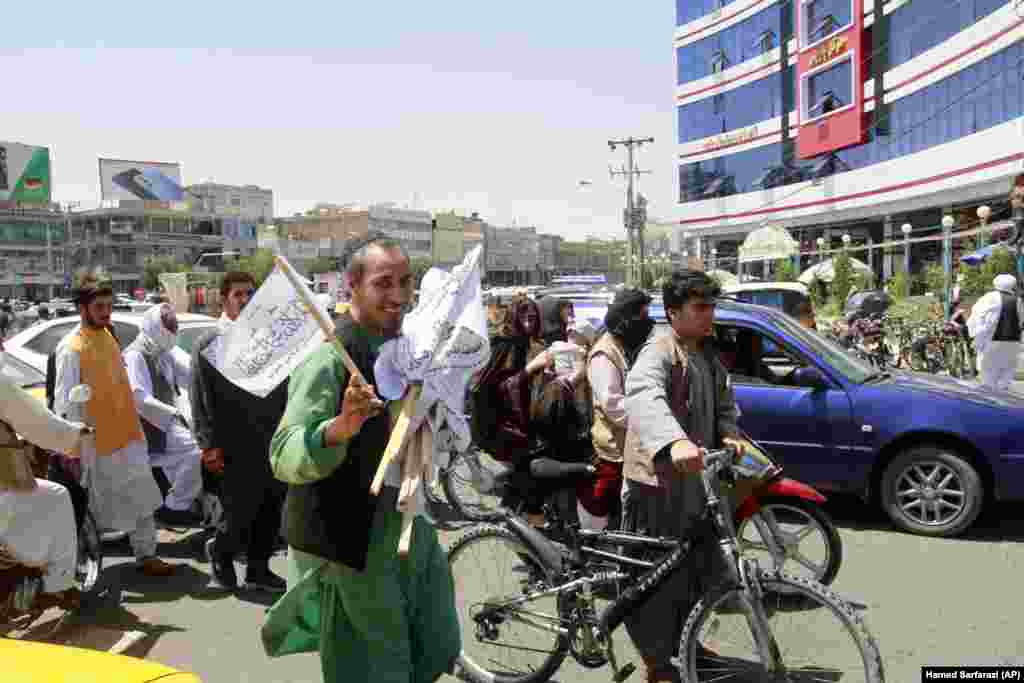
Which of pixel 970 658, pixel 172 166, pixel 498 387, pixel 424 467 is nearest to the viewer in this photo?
pixel 424 467

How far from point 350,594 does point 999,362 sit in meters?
10.8

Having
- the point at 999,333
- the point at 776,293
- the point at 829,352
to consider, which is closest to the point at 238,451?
the point at 829,352

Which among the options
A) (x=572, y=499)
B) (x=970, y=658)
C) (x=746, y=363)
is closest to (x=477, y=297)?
(x=572, y=499)

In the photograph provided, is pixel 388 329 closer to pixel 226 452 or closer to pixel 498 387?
pixel 498 387

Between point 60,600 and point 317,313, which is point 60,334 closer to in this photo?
point 60,600

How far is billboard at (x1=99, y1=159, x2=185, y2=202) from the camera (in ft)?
262

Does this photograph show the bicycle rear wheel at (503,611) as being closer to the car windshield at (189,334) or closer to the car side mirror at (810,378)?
the car side mirror at (810,378)

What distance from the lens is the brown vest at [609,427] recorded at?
4.72m

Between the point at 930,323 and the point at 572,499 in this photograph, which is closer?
the point at 572,499

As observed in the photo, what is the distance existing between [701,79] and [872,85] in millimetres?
15799

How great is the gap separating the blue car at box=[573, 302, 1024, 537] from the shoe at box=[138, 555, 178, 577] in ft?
13.3

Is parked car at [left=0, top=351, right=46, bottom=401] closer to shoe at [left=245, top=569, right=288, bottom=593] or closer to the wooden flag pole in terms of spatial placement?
shoe at [left=245, top=569, right=288, bottom=593]

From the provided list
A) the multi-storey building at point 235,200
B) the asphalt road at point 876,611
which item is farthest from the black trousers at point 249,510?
the multi-storey building at point 235,200

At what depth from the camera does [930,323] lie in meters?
16.2
